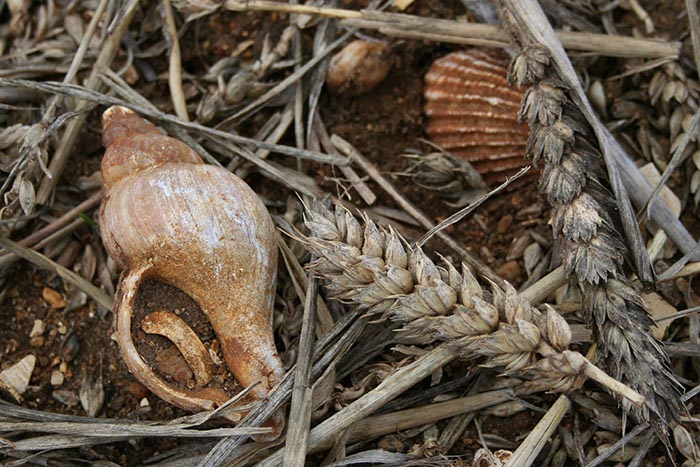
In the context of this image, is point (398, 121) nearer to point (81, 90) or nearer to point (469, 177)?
point (469, 177)

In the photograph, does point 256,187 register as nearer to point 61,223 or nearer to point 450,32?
point 61,223

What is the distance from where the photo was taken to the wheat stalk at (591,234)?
185 centimetres

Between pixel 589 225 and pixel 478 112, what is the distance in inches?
31.1

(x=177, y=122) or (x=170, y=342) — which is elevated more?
(x=177, y=122)

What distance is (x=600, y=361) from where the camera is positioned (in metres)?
1.98

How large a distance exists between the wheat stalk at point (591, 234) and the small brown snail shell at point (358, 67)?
542mm

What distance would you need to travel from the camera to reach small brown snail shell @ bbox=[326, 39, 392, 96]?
267 centimetres

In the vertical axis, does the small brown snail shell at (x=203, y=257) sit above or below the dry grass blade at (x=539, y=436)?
above

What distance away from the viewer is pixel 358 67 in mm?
2674

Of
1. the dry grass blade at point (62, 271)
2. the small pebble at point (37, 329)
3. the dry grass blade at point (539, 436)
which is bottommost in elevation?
the dry grass blade at point (539, 436)

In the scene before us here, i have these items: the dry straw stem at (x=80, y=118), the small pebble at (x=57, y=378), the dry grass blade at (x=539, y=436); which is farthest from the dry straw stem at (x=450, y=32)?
the small pebble at (x=57, y=378)

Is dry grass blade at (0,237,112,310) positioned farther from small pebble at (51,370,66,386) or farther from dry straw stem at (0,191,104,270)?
small pebble at (51,370,66,386)

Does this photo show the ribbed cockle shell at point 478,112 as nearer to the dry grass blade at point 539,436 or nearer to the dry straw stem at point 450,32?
the dry straw stem at point 450,32

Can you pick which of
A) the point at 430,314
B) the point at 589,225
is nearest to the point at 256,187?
the point at 430,314
